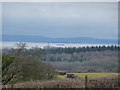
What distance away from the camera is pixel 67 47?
210cm

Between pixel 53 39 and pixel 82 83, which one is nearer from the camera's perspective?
pixel 53 39

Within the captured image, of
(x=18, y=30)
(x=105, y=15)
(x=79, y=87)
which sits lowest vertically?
(x=79, y=87)

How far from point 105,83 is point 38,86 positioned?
2.33ft

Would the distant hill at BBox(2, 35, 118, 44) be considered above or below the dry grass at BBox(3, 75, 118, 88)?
above

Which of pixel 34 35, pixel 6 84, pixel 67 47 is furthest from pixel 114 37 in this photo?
pixel 6 84

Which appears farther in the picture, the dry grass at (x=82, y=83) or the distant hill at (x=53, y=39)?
the dry grass at (x=82, y=83)

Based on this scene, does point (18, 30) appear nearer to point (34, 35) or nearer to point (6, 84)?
point (34, 35)

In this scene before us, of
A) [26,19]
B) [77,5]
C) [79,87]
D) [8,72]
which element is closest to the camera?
[77,5]

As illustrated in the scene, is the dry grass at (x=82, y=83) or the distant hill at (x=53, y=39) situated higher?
the distant hill at (x=53, y=39)

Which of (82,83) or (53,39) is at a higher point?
(53,39)

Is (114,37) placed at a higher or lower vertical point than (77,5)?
lower

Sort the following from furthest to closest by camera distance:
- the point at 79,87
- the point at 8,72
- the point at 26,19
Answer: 1. the point at 8,72
2. the point at 79,87
3. the point at 26,19

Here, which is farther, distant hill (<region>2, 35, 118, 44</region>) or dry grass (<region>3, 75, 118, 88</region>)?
dry grass (<region>3, 75, 118, 88</region>)

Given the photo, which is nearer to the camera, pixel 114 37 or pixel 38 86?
pixel 114 37
